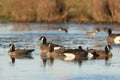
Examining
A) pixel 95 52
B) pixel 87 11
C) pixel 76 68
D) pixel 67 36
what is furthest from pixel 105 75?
pixel 87 11

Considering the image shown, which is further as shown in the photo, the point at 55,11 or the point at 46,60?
the point at 55,11

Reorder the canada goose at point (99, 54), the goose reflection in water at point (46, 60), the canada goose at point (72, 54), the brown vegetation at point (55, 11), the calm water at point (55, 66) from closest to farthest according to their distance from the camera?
the calm water at point (55, 66) < the goose reflection in water at point (46, 60) < the canada goose at point (72, 54) < the canada goose at point (99, 54) < the brown vegetation at point (55, 11)

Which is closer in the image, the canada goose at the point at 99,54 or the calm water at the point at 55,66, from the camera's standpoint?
the calm water at the point at 55,66

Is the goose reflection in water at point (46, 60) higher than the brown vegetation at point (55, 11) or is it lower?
lower

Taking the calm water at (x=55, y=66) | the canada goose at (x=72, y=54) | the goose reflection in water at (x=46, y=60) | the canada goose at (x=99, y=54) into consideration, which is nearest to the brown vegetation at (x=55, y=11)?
the calm water at (x=55, y=66)

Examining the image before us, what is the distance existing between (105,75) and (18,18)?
1231 inches

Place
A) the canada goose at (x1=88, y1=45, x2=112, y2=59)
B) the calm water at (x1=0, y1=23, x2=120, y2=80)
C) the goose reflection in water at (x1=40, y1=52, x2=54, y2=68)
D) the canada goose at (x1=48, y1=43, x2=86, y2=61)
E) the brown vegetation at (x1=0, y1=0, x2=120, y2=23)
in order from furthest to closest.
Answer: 1. the brown vegetation at (x1=0, y1=0, x2=120, y2=23)
2. the canada goose at (x1=88, y1=45, x2=112, y2=59)
3. the canada goose at (x1=48, y1=43, x2=86, y2=61)
4. the goose reflection in water at (x1=40, y1=52, x2=54, y2=68)
5. the calm water at (x1=0, y1=23, x2=120, y2=80)

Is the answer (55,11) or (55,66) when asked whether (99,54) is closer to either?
(55,66)

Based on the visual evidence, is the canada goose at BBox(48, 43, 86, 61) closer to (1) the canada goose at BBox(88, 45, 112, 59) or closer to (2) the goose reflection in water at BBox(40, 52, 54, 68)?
(1) the canada goose at BBox(88, 45, 112, 59)

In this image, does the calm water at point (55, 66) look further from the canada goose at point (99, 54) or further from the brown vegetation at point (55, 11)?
the brown vegetation at point (55, 11)

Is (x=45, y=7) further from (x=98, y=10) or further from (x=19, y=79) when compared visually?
(x=19, y=79)

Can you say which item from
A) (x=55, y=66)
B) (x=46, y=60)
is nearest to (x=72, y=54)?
(x=46, y=60)

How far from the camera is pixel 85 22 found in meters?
51.1

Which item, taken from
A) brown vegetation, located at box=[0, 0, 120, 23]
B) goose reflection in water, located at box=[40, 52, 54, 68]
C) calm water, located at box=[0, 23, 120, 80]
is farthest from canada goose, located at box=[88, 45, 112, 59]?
brown vegetation, located at box=[0, 0, 120, 23]
